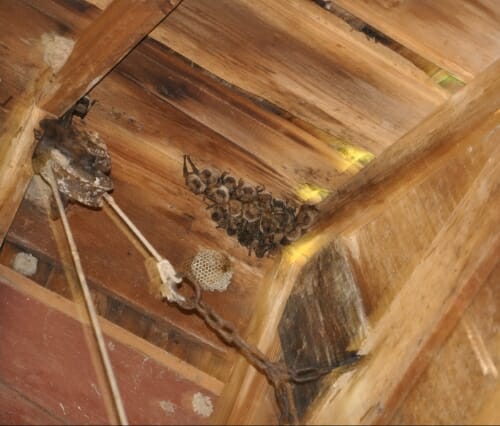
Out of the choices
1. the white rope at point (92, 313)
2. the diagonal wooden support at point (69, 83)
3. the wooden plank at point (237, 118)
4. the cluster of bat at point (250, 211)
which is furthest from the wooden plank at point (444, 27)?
the white rope at point (92, 313)

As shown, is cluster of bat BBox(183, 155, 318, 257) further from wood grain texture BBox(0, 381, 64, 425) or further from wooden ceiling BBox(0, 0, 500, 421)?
wood grain texture BBox(0, 381, 64, 425)

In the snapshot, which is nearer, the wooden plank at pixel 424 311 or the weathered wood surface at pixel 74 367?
the wooden plank at pixel 424 311

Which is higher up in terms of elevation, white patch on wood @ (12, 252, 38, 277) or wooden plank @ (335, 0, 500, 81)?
wooden plank @ (335, 0, 500, 81)

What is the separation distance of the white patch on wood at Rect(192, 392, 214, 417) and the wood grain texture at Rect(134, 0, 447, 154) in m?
1.09

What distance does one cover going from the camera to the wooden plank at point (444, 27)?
200 centimetres

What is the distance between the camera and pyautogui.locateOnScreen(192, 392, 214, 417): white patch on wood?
7.86 feet

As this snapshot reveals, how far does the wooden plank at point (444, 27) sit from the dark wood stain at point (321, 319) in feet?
2.42

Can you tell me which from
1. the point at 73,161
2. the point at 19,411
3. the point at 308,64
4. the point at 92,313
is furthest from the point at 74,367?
the point at 308,64

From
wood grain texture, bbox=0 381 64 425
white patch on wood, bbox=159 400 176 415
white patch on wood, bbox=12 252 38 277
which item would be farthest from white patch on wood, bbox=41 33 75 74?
white patch on wood, bbox=159 400 176 415

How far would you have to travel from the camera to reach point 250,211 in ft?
8.60

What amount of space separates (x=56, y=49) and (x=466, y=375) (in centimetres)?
169

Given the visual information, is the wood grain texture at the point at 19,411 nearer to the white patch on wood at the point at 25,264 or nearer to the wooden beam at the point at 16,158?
the white patch on wood at the point at 25,264

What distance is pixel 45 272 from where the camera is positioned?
245 cm

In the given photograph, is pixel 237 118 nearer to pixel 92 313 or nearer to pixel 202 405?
pixel 92 313
